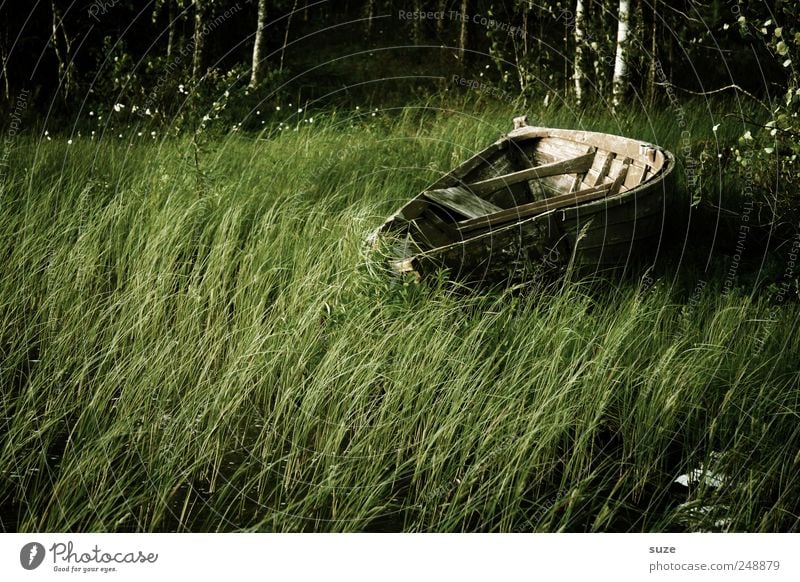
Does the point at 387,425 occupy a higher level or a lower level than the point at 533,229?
lower

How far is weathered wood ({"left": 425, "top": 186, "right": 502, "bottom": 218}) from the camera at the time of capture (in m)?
4.73

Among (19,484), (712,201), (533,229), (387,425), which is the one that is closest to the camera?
(19,484)

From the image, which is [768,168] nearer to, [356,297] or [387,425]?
[356,297]

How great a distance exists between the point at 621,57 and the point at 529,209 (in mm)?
2988

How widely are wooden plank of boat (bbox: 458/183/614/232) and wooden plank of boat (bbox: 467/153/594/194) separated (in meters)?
0.55

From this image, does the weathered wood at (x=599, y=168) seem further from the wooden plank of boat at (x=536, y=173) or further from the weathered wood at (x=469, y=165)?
the weathered wood at (x=469, y=165)

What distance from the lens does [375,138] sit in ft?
19.7

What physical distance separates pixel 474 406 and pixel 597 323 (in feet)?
3.38

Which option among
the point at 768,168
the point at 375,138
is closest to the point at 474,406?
the point at 768,168

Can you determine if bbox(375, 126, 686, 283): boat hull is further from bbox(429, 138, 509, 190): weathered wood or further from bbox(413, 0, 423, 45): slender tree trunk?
bbox(413, 0, 423, 45): slender tree trunk

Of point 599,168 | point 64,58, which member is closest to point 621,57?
point 599,168

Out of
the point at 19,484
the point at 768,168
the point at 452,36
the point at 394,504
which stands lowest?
the point at 394,504

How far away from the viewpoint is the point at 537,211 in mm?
4508

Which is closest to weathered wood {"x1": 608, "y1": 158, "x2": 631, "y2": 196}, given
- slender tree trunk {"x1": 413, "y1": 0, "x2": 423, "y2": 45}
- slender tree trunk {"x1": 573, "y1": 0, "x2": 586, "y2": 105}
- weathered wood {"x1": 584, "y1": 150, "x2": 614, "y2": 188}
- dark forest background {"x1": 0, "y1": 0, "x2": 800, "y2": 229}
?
weathered wood {"x1": 584, "y1": 150, "x2": 614, "y2": 188}
